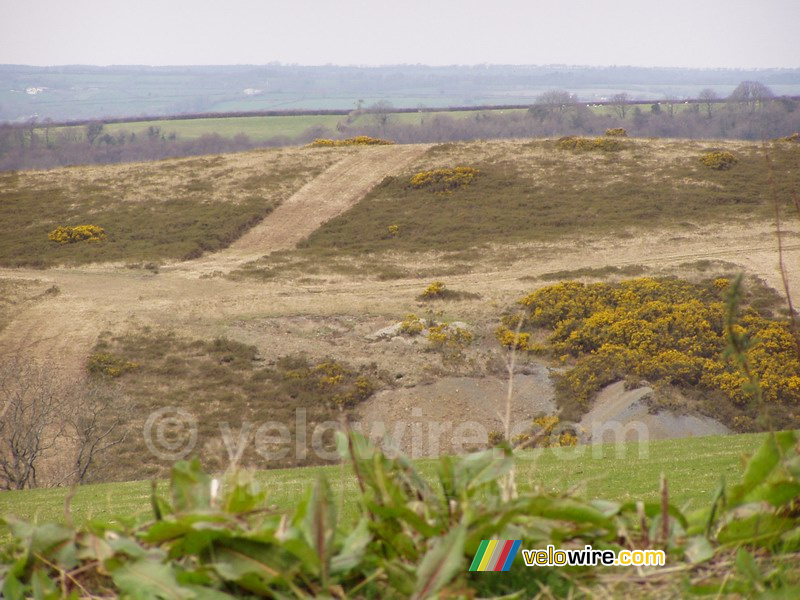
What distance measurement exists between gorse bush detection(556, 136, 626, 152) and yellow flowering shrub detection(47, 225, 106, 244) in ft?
81.5

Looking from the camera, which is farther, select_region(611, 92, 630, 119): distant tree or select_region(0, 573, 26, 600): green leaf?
select_region(611, 92, 630, 119): distant tree

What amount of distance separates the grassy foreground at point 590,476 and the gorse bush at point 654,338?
20.0ft

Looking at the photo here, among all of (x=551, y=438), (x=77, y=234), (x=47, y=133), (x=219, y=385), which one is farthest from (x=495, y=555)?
(x=47, y=133)

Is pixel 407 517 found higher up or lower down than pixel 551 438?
higher up

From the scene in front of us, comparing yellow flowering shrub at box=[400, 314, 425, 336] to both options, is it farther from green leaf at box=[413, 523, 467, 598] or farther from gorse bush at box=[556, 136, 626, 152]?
gorse bush at box=[556, 136, 626, 152]

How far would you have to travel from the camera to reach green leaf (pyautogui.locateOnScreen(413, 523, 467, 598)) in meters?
1.74

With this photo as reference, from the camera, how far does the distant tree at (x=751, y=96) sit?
3128 inches

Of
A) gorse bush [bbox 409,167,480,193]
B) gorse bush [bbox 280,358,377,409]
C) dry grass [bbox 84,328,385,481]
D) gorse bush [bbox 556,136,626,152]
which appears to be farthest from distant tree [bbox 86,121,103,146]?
gorse bush [bbox 280,358,377,409]

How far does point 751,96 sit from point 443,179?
6063 cm

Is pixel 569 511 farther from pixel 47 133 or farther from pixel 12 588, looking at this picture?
pixel 47 133

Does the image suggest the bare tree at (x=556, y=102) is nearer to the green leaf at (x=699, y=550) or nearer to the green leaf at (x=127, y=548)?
the green leaf at (x=699, y=550)

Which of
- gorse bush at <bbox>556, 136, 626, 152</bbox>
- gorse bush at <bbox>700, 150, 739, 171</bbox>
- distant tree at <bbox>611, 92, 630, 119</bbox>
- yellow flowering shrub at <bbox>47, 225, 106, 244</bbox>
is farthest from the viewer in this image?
distant tree at <bbox>611, 92, 630, 119</bbox>

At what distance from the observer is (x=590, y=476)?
9516 mm

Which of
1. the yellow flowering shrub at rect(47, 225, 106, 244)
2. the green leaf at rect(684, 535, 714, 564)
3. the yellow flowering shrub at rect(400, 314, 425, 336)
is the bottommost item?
the yellow flowering shrub at rect(400, 314, 425, 336)
